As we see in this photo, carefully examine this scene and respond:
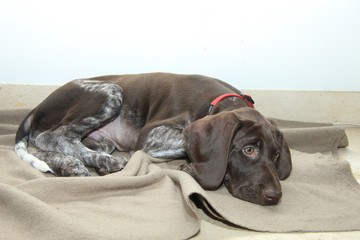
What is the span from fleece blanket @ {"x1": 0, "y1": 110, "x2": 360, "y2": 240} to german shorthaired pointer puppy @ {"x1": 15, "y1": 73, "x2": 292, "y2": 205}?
19 cm

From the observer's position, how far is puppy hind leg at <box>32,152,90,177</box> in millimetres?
2922

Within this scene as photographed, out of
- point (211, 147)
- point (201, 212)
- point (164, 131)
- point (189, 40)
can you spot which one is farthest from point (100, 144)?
point (189, 40)

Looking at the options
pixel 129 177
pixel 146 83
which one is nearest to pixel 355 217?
pixel 129 177

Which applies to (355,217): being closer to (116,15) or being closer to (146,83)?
(146,83)

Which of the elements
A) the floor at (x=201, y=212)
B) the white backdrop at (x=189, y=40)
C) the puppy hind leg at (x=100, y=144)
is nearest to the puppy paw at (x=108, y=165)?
the puppy hind leg at (x=100, y=144)

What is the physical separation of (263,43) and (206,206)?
399 centimetres

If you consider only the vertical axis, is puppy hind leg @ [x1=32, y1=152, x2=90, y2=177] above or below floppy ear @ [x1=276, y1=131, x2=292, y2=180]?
below

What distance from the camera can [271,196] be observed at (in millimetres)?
2326

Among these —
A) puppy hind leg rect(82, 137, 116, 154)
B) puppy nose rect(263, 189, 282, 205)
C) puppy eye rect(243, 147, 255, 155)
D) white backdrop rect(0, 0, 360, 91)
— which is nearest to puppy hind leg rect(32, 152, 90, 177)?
puppy hind leg rect(82, 137, 116, 154)

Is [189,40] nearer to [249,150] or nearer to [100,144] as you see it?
[100,144]

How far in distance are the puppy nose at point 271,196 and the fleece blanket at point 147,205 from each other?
63 mm

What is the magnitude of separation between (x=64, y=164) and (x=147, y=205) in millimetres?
1130

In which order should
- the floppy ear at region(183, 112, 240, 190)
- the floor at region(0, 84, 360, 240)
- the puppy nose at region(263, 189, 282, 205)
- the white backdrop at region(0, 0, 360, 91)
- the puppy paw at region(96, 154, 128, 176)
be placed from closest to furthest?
the floor at region(0, 84, 360, 240) → the puppy nose at region(263, 189, 282, 205) → the floppy ear at region(183, 112, 240, 190) → the puppy paw at region(96, 154, 128, 176) → the white backdrop at region(0, 0, 360, 91)

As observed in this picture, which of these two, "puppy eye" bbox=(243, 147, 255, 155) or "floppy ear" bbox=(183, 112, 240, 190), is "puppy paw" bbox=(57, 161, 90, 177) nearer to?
"floppy ear" bbox=(183, 112, 240, 190)
